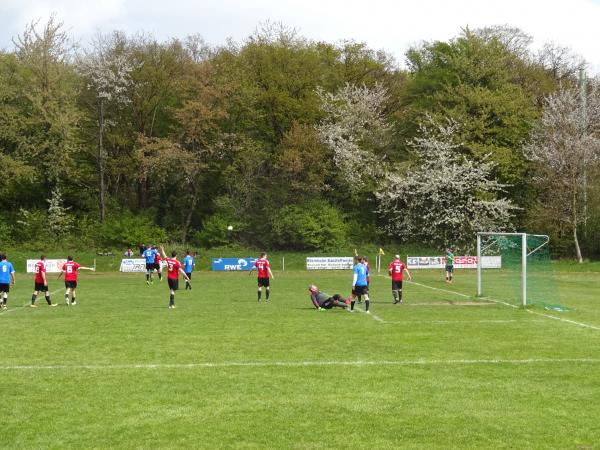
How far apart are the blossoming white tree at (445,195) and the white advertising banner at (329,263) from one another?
699 centimetres

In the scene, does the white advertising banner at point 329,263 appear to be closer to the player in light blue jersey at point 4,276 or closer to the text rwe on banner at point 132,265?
the text rwe on banner at point 132,265

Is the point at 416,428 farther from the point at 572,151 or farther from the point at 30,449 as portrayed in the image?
the point at 572,151

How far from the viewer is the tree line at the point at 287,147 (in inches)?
2371

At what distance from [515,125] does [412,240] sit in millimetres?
13257

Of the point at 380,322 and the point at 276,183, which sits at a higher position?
the point at 276,183

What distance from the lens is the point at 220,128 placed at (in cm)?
6469

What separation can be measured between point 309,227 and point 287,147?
7604 millimetres

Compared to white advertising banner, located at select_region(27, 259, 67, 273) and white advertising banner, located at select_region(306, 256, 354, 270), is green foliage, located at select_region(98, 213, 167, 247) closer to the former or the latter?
white advertising banner, located at select_region(27, 259, 67, 273)

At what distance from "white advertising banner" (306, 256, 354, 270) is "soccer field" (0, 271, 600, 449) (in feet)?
107

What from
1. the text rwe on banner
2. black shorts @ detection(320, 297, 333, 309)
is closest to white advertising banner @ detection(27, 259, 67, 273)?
the text rwe on banner

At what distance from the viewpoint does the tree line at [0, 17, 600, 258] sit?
60.2m

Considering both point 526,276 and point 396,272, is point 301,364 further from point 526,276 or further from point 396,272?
point 526,276

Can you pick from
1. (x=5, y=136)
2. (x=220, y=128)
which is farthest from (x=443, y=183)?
(x=5, y=136)

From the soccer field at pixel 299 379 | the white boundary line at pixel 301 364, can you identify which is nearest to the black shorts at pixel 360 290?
the soccer field at pixel 299 379
